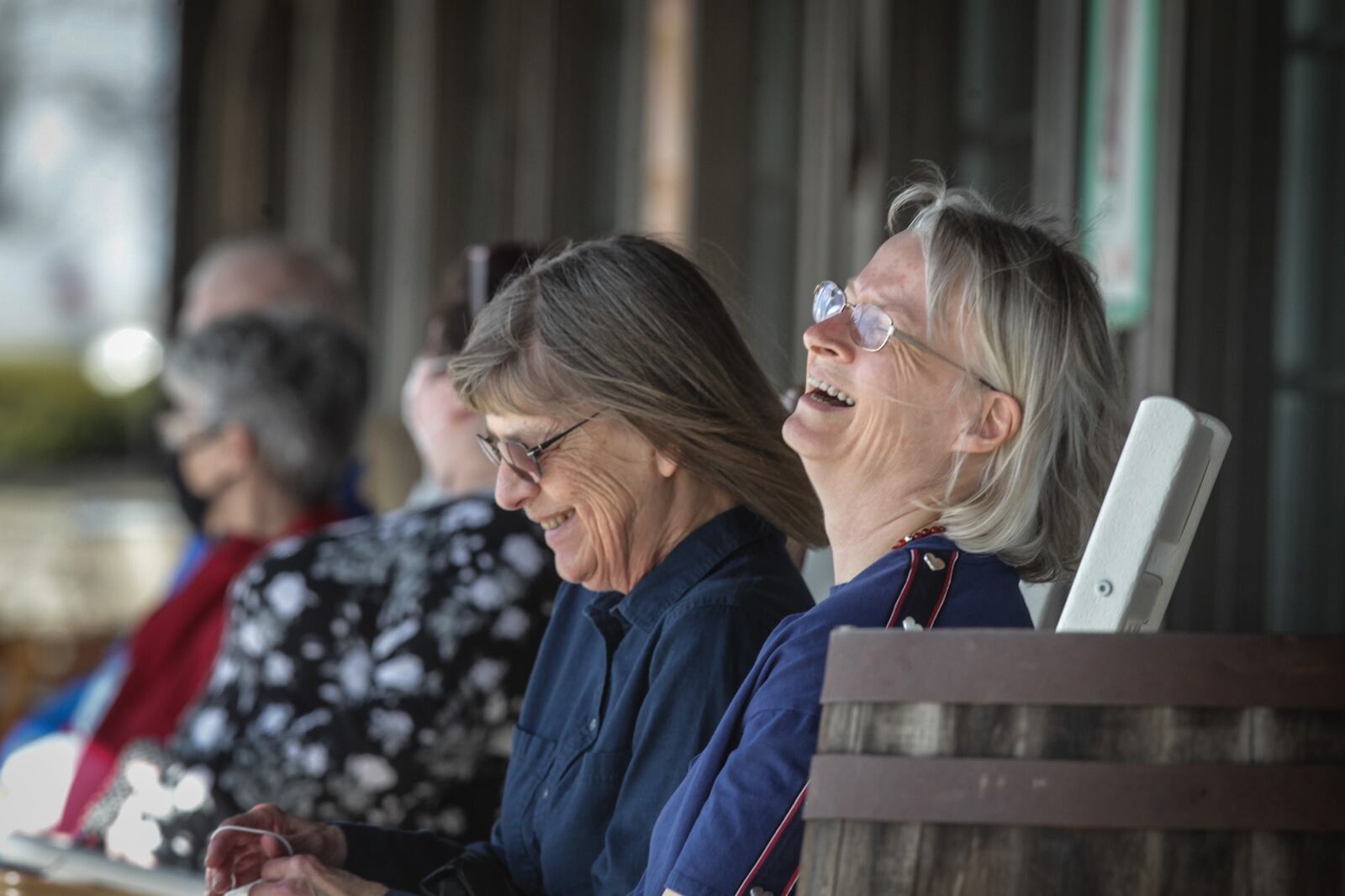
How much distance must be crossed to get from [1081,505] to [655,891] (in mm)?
475

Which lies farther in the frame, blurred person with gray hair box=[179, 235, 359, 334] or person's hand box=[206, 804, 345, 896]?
blurred person with gray hair box=[179, 235, 359, 334]

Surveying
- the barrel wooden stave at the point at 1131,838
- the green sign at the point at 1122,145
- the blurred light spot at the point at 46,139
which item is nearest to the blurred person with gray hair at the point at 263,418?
the green sign at the point at 1122,145

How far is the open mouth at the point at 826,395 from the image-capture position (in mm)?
1430

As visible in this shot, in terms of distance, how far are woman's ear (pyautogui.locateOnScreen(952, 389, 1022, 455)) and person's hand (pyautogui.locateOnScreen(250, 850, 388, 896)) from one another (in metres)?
0.70

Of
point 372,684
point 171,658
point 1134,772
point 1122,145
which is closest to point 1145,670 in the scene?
point 1134,772

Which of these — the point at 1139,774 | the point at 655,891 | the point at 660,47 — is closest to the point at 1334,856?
the point at 1139,774

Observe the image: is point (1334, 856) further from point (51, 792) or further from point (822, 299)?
point (51, 792)

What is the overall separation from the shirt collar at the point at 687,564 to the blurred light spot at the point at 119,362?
8.26 metres

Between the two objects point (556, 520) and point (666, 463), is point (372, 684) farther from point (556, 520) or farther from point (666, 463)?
point (666, 463)

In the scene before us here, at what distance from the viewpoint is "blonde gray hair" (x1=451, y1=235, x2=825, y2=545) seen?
1.64 m

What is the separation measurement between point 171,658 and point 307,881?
1.56 meters

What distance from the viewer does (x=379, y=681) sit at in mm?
2121

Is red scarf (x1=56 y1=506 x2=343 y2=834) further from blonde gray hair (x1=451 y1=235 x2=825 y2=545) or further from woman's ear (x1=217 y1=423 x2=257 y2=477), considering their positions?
blonde gray hair (x1=451 y1=235 x2=825 y2=545)

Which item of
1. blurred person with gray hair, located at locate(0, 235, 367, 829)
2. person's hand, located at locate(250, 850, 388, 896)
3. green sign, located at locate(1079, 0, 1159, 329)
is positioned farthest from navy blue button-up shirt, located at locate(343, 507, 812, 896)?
green sign, located at locate(1079, 0, 1159, 329)
